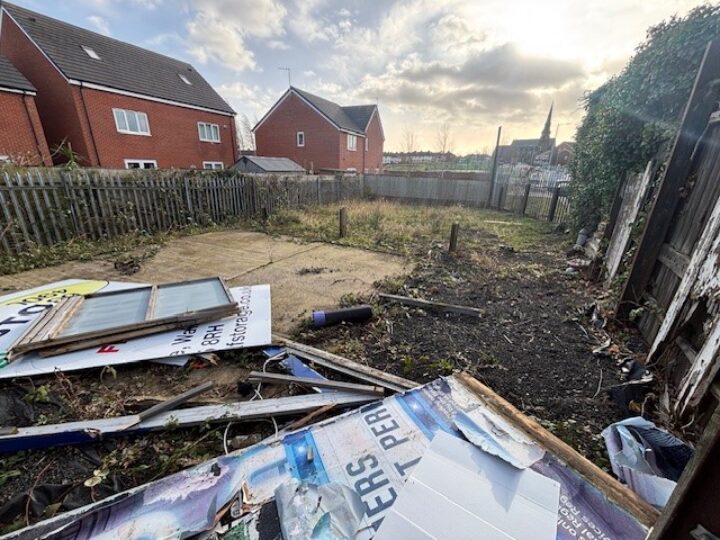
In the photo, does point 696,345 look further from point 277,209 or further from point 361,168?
point 361,168

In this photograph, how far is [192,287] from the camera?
3.57 m

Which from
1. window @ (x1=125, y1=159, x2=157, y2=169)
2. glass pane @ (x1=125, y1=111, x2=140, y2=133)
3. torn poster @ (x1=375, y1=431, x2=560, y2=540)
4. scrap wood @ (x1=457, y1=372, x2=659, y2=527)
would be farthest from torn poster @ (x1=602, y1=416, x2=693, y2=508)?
glass pane @ (x1=125, y1=111, x2=140, y2=133)

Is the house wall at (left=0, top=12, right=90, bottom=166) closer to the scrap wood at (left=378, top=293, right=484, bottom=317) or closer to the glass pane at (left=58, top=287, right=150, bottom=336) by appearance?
the glass pane at (left=58, top=287, right=150, bottom=336)

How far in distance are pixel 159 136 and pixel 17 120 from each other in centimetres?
532

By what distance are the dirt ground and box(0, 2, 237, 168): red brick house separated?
473 inches

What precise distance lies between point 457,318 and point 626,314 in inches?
68.3

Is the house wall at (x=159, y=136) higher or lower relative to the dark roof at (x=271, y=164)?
higher

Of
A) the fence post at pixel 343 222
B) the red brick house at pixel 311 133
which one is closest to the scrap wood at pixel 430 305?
the fence post at pixel 343 222

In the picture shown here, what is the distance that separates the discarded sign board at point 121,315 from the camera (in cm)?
249

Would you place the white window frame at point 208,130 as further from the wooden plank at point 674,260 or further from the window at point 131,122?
the wooden plank at point 674,260

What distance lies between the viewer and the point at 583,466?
1.41 metres

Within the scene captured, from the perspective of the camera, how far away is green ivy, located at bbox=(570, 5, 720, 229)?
11.2 ft

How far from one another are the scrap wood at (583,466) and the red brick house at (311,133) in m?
22.5

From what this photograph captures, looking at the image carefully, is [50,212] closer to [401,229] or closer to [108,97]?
[401,229]
